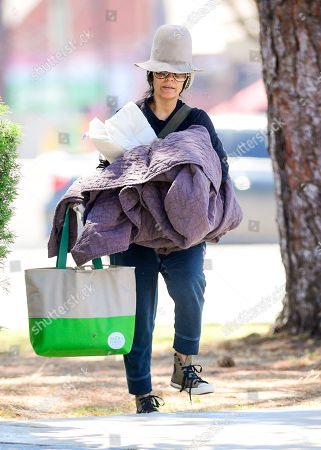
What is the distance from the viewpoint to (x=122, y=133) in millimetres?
4105

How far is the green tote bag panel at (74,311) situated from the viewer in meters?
3.86

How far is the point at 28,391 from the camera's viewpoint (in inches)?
225

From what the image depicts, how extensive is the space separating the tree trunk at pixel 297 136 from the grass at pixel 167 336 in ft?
2.91

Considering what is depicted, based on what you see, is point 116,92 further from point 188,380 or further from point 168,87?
point 188,380

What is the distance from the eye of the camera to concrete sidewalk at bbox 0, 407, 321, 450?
3.45 m

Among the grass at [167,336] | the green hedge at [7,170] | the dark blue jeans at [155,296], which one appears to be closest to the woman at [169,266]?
the dark blue jeans at [155,296]

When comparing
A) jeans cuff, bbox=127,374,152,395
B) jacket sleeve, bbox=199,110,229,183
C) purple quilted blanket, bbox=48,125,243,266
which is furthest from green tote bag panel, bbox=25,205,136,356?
jacket sleeve, bbox=199,110,229,183

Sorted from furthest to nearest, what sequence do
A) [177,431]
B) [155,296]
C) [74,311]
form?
1. [155,296]
2. [74,311]
3. [177,431]

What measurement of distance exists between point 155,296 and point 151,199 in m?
0.62

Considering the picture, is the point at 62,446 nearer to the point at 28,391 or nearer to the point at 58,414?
the point at 58,414

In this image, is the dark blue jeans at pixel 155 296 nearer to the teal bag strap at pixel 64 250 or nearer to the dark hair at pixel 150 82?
the teal bag strap at pixel 64 250

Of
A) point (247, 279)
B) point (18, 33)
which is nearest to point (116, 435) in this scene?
point (247, 279)

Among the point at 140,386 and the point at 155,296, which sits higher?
the point at 155,296

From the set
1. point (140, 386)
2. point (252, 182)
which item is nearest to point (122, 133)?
point (140, 386)
